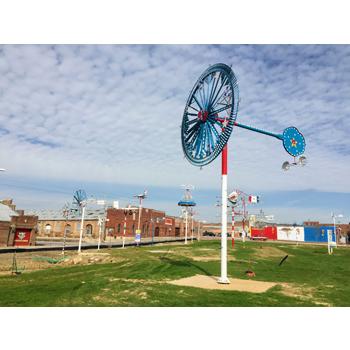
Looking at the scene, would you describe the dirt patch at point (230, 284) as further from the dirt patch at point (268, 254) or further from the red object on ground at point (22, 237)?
the red object on ground at point (22, 237)

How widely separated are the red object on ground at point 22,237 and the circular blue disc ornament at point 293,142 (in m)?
51.4

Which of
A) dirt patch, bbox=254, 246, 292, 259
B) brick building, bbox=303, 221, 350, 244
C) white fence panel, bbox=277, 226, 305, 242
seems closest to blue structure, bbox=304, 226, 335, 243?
white fence panel, bbox=277, 226, 305, 242

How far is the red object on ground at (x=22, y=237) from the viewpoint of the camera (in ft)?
171

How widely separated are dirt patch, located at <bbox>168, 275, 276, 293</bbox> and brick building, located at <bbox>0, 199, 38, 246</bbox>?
148 ft

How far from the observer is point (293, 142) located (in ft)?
55.4

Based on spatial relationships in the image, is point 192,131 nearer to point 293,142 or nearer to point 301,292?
point 293,142

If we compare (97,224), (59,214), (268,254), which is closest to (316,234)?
(268,254)

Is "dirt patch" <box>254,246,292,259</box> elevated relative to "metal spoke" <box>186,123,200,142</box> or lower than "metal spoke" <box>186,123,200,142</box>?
lower

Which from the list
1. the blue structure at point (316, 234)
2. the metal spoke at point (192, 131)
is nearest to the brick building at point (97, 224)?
the blue structure at point (316, 234)

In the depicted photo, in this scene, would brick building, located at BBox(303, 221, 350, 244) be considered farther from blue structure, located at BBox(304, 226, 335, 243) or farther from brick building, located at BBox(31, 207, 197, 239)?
brick building, located at BBox(31, 207, 197, 239)

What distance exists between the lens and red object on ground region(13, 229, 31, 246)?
5222 centimetres

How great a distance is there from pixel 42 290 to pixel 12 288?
2213mm
